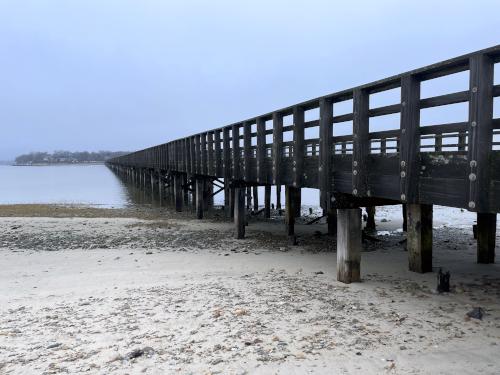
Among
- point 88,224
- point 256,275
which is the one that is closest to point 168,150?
point 88,224

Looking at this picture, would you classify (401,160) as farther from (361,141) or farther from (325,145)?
(325,145)

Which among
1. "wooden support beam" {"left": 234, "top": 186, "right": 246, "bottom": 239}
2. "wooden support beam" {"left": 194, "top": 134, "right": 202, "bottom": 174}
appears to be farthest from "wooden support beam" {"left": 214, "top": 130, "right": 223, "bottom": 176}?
"wooden support beam" {"left": 194, "top": 134, "right": 202, "bottom": 174}

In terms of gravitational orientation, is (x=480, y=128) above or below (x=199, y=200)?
above

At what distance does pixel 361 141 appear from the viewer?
299 inches

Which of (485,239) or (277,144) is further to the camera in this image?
(277,144)

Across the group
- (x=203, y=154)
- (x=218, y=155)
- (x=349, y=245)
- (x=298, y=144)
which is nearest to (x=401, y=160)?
(x=349, y=245)

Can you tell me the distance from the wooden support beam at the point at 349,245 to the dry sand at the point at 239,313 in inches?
11.4

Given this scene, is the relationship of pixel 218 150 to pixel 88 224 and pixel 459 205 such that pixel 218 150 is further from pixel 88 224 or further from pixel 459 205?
pixel 459 205

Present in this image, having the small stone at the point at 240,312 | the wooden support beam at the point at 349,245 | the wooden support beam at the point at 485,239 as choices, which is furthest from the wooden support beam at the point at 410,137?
the wooden support beam at the point at 485,239

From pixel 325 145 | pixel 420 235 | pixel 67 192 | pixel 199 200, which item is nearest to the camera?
pixel 325 145

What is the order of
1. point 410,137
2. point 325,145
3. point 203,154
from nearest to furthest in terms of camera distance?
point 410,137 < point 325,145 < point 203,154

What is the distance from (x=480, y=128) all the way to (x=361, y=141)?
253 centimetres

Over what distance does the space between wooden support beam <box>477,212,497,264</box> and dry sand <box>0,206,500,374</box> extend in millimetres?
312

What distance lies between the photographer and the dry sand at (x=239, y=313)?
16.4ft
